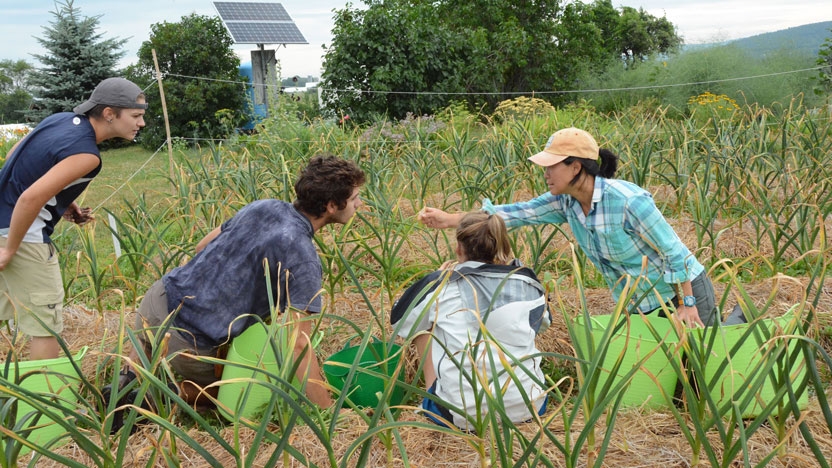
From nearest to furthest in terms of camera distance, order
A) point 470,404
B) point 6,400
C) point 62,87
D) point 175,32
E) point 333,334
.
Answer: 1. point 6,400
2. point 470,404
3. point 333,334
4. point 175,32
5. point 62,87

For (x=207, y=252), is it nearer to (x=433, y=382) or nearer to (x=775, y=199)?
(x=433, y=382)

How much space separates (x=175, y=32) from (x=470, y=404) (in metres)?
11.3

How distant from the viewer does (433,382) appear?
241 cm

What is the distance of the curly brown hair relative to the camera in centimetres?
240

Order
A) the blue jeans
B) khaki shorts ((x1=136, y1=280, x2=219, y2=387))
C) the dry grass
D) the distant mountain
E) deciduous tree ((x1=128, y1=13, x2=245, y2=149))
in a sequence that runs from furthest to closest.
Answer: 1. deciduous tree ((x1=128, y1=13, x2=245, y2=149))
2. the distant mountain
3. khaki shorts ((x1=136, y1=280, x2=219, y2=387))
4. the blue jeans
5. the dry grass

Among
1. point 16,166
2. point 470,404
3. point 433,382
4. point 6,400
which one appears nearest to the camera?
point 6,400

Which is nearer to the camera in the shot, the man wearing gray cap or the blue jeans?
the blue jeans

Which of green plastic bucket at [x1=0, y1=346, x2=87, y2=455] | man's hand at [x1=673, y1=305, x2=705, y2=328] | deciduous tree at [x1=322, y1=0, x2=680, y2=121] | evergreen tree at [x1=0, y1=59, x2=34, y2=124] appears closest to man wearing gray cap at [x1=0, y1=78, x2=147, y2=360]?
green plastic bucket at [x1=0, y1=346, x2=87, y2=455]

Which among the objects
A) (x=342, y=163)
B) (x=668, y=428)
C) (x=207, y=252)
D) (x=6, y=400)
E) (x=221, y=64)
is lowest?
(x=668, y=428)

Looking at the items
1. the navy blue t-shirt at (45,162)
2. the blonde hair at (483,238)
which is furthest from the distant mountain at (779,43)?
the navy blue t-shirt at (45,162)

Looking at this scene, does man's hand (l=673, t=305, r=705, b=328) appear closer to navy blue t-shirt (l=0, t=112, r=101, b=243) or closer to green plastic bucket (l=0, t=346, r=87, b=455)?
green plastic bucket (l=0, t=346, r=87, b=455)

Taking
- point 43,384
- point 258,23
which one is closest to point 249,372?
point 43,384

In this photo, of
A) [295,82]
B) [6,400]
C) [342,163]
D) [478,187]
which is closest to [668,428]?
[342,163]

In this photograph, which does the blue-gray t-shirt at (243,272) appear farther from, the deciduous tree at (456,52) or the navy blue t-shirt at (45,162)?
the deciduous tree at (456,52)
